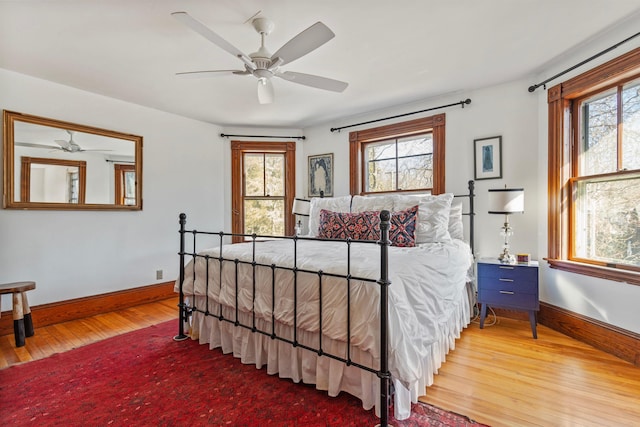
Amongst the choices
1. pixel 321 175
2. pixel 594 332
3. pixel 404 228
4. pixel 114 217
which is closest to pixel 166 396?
pixel 404 228

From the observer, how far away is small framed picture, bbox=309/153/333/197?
4.35 meters

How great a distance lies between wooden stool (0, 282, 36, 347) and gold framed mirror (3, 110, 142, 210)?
2.37 ft

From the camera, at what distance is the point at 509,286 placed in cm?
262

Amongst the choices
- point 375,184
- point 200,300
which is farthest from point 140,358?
point 375,184

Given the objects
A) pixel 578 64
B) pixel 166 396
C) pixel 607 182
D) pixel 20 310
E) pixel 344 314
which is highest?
pixel 578 64

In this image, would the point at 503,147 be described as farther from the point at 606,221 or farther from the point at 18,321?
the point at 18,321

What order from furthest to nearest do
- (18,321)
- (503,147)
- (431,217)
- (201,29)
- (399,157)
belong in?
(399,157) → (503,147) → (431,217) → (18,321) → (201,29)

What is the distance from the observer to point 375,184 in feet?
13.2

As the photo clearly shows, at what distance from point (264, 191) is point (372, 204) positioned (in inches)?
77.3

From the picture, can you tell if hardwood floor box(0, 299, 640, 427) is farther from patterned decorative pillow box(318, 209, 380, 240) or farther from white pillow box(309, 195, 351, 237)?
white pillow box(309, 195, 351, 237)

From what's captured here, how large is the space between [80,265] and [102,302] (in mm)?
449

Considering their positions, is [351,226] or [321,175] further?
[321,175]

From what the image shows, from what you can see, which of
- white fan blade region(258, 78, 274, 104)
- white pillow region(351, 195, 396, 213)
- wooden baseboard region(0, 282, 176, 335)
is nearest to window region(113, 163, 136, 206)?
wooden baseboard region(0, 282, 176, 335)

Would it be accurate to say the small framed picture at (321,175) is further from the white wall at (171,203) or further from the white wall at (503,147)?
the white wall at (503,147)
